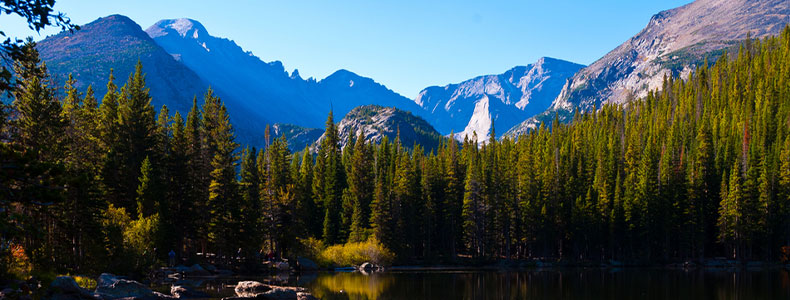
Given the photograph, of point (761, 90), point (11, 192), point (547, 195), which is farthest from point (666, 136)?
point (11, 192)

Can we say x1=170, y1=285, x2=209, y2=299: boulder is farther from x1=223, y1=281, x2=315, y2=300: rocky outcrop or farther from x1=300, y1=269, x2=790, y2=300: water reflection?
x1=300, y1=269, x2=790, y2=300: water reflection

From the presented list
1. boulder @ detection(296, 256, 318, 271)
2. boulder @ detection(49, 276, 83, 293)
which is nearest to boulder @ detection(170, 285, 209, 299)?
boulder @ detection(49, 276, 83, 293)

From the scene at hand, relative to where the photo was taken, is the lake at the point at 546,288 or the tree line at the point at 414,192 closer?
the lake at the point at 546,288

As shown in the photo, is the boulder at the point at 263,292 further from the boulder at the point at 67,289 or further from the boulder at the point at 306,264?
the boulder at the point at 306,264

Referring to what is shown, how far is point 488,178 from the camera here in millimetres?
97688

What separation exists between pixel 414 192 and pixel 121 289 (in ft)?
214

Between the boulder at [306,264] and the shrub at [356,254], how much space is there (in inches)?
124

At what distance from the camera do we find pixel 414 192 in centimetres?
9762

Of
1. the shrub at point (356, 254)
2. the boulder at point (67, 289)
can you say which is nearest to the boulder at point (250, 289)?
the boulder at point (67, 289)

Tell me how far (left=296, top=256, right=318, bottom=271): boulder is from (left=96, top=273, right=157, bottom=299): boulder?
137 feet

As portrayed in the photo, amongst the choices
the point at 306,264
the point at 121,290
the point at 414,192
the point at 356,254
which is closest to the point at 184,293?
the point at 121,290

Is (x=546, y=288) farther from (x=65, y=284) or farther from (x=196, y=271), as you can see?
(x=65, y=284)

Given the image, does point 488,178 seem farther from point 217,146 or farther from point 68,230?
point 68,230

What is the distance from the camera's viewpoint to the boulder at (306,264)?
78000 millimetres
